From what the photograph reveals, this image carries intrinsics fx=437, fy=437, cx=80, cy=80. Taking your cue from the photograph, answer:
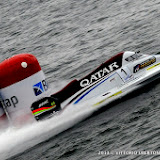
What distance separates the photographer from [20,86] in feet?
54.9

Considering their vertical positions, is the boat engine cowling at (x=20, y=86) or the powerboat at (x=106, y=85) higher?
the boat engine cowling at (x=20, y=86)

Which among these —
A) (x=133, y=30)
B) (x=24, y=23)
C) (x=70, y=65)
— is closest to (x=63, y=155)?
(x=70, y=65)

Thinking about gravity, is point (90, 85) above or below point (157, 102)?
above

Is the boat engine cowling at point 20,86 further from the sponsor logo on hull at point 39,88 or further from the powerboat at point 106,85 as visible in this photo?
the powerboat at point 106,85

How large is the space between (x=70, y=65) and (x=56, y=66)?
0.98 m

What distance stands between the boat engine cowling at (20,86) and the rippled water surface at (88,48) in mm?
1834

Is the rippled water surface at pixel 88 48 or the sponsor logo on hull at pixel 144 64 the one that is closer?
the rippled water surface at pixel 88 48

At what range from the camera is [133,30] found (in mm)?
24844

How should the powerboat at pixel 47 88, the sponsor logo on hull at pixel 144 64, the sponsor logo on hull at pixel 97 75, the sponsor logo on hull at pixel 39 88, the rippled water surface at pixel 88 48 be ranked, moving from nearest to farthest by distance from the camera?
the rippled water surface at pixel 88 48 → the powerboat at pixel 47 88 → the sponsor logo on hull at pixel 39 88 → the sponsor logo on hull at pixel 97 75 → the sponsor logo on hull at pixel 144 64

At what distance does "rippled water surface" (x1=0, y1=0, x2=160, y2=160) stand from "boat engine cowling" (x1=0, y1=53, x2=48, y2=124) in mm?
1834

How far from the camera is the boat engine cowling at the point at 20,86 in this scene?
16594mm

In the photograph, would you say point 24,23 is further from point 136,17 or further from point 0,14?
point 136,17

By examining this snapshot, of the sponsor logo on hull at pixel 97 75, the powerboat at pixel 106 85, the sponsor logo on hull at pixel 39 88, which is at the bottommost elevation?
the powerboat at pixel 106 85

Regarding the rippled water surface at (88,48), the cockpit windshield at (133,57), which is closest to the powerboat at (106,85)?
the cockpit windshield at (133,57)
